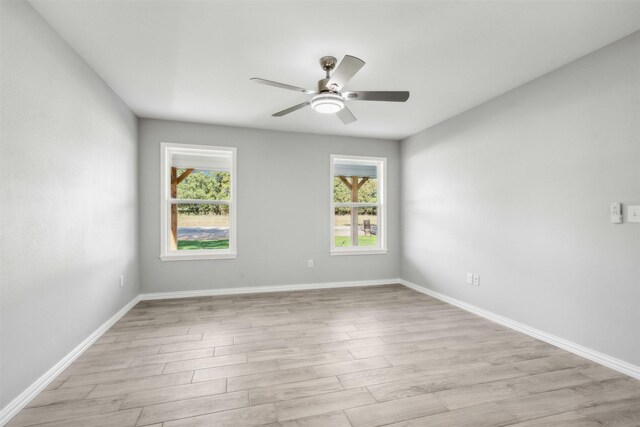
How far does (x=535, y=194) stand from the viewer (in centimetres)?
294

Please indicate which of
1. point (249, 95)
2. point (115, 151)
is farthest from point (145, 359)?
point (249, 95)

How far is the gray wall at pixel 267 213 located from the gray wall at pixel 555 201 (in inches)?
61.8

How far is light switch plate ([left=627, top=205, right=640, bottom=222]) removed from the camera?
2.17 m

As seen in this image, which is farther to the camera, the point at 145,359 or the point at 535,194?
the point at 535,194

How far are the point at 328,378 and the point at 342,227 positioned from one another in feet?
10.2

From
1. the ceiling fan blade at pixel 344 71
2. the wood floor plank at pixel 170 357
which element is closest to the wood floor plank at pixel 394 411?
the wood floor plank at pixel 170 357

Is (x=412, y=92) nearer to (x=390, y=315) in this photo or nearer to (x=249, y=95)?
(x=249, y=95)

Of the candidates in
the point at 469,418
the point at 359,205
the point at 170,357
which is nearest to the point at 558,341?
the point at 469,418

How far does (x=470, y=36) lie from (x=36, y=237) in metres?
3.26

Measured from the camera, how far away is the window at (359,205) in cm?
505

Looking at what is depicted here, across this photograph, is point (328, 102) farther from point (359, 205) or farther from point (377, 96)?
point (359, 205)

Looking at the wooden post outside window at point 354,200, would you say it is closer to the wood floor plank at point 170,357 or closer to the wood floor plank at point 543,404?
the wood floor plank at point 170,357

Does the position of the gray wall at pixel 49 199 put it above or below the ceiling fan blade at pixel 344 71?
Result: below

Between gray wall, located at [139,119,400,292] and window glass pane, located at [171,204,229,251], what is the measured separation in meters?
0.26
